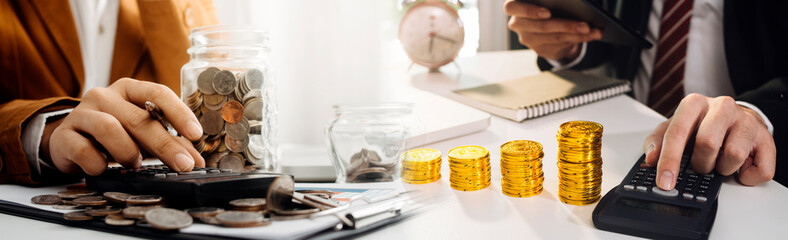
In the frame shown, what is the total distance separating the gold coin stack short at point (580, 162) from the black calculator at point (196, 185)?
0.28 m

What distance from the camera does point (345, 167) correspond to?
695 millimetres

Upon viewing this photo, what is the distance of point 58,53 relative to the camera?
98 centimetres

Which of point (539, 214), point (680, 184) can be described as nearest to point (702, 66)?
point (680, 184)

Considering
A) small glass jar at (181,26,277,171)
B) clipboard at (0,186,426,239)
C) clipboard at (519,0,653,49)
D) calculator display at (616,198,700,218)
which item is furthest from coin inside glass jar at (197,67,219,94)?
clipboard at (519,0,653,49)

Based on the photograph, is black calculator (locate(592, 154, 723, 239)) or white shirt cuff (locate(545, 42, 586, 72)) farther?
white shirt cuff (locate(545, 42, 586, 72))

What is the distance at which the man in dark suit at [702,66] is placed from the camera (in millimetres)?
573

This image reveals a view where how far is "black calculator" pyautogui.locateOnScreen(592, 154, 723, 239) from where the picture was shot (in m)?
0.43

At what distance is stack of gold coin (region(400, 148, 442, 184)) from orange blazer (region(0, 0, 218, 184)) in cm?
45

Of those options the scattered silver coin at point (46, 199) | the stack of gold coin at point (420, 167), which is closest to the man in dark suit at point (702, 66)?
the stack of gold coin at point (420, 167)

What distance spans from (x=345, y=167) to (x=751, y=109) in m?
0.60

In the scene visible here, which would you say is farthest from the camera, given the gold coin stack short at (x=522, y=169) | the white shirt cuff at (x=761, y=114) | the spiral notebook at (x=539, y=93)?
the spiral notebook at (x=539, y=93)

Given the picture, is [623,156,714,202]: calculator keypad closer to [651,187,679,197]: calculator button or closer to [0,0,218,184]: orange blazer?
[651,187,679,197]: calculator button

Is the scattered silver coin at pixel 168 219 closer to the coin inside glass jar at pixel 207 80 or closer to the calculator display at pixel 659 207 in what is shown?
the coin inside glass jar at pixel 207 80

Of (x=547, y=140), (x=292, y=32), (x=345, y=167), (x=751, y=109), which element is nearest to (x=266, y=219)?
(x=345, y=167)
